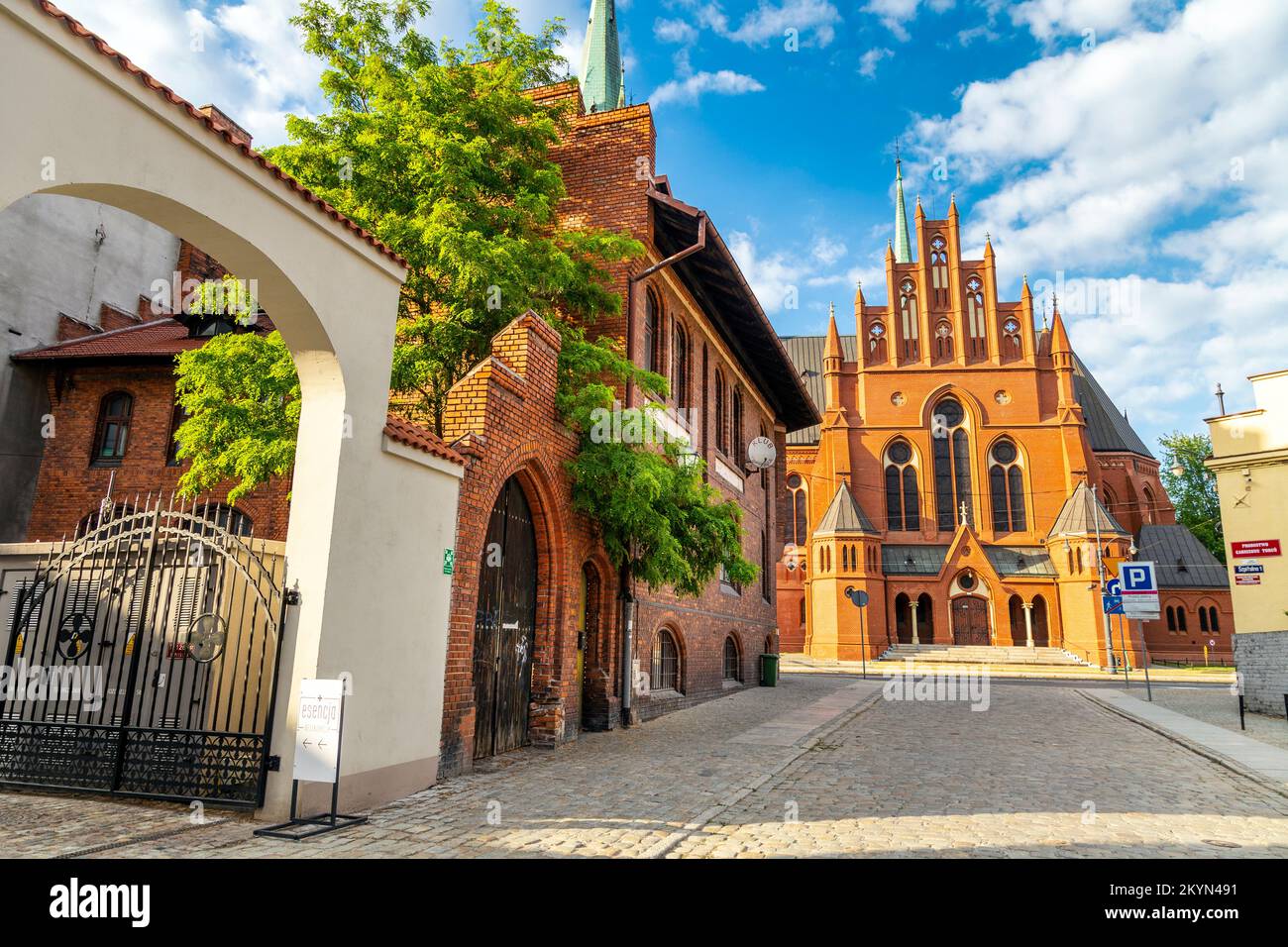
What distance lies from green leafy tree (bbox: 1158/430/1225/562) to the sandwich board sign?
41314mm

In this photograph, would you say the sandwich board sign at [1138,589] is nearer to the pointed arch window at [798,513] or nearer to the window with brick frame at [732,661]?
the window with brick frame at [732,661]

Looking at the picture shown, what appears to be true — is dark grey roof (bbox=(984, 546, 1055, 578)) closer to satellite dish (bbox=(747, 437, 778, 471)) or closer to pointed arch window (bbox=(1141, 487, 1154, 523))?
pointed arch window (bbox=(1141, 487, 1154, 523))

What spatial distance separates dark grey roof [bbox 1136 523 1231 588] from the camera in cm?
4209

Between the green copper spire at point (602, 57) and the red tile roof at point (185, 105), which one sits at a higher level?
the green copper spire at point (602, 57)

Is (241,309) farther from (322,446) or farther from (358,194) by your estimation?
(358,194)

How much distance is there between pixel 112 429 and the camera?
56.4ft

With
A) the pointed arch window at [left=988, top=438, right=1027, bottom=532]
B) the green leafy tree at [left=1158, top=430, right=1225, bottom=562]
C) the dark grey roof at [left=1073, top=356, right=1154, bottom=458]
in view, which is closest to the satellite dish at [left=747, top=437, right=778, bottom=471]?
the pointed arch window at [left=988, top=438, right=1027, bottom=532]

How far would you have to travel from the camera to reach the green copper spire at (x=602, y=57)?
113ft

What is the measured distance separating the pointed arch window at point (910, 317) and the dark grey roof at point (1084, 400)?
11.2 feet

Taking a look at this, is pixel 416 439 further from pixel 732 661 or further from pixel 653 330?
pixel 732 661

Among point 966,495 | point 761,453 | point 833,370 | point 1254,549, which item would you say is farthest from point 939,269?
point 1254,549

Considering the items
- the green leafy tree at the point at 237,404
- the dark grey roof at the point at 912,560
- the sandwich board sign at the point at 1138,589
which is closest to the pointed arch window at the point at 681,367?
the green leafy tree at the point at 237,404

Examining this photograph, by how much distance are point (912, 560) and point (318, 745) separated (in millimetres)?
42640
